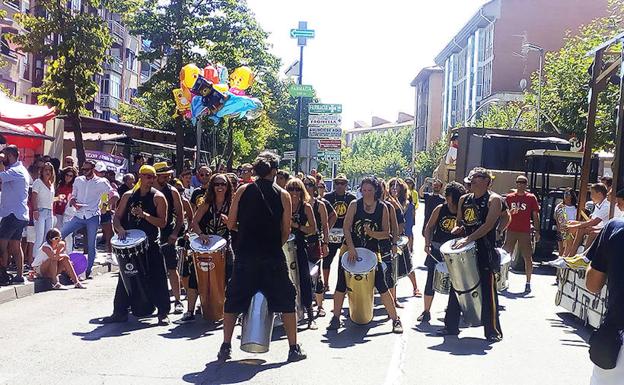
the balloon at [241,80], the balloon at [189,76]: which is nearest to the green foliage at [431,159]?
the balloon at [241,80]

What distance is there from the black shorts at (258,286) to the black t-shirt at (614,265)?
350 cm

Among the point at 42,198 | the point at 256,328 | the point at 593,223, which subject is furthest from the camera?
the point at 42,198

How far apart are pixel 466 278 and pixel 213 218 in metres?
2.84

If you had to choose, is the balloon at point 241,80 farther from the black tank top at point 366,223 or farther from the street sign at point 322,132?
the street sign at point 322,132

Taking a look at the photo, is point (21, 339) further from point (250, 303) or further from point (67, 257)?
point (67, 257)

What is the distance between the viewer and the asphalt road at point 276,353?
23.1ft

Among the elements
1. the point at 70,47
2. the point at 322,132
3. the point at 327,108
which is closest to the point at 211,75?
the point at 70,47

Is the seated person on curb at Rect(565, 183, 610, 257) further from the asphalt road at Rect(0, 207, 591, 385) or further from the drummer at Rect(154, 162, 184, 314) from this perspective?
the drummer at Rect(154, 162, 184, 314)

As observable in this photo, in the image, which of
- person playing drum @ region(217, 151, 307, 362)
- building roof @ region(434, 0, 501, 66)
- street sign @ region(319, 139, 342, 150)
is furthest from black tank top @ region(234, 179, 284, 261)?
building roof @ region(434, 0, 501, 66)

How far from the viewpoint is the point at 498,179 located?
2136 cm

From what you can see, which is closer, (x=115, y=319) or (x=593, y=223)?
(x=115, y=319)

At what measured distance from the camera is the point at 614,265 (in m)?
4.39

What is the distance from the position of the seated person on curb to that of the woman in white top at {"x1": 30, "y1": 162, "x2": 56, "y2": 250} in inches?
286

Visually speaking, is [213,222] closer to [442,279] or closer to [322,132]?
[442,279]
